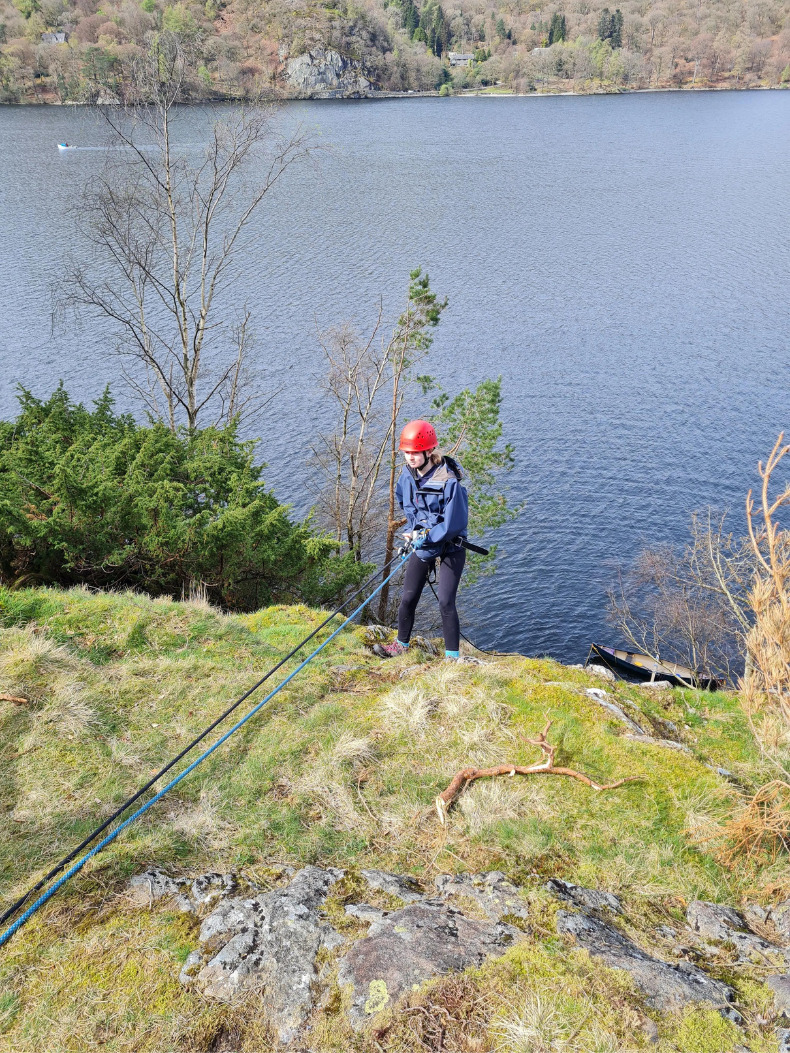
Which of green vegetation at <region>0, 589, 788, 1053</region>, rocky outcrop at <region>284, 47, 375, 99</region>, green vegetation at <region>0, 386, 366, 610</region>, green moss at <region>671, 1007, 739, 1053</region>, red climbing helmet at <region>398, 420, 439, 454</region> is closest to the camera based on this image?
green moss at <region>671, 1007, 739, 1053</region>

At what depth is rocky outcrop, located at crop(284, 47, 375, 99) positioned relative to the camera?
11756cm

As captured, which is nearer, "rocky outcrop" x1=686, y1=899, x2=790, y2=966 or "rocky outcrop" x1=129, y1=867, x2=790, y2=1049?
"rocky outcrop" x1=129, y1=867, x2=790, y2=1049

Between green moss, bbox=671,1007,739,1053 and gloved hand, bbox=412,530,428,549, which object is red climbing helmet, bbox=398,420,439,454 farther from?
green moss, bbox=671,1007,739,1053

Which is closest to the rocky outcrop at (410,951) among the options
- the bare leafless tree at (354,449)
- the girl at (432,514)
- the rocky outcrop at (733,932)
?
the rocky outcrop at (733,932)

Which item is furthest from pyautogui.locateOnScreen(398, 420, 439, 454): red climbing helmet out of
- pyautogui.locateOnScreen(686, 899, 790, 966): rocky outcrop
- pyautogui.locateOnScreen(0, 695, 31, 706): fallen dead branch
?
pyautogui.locateOnScreen(686, 899, 790, 966): rocky outcrop

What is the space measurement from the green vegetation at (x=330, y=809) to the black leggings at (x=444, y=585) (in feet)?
1.63

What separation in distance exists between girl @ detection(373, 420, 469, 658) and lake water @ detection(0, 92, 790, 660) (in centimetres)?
1789

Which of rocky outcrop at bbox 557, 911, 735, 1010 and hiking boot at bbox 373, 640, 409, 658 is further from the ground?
rocky outcrop at bbox 557, 911, 735, 1010

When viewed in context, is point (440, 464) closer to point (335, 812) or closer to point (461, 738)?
point (461, 738)

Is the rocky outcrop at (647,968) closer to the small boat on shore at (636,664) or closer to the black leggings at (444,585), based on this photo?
the black leggings at (444,585)

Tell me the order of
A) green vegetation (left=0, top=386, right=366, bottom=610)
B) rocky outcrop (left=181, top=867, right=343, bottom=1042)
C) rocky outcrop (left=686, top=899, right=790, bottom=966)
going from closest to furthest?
rocky outcrop (left=181, top=867, right=343, bottom=1042), rocky outcrop (left=686, top=899, right=790, bottom=966), green vegetation (left=0, top=386, right=366, bottom=610)

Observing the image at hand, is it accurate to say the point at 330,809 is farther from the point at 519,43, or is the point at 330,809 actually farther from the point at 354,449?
the point at 519,43

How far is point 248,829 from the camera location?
476cm

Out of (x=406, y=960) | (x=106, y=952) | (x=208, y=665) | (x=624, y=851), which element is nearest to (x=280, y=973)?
(x=406, y=960)
